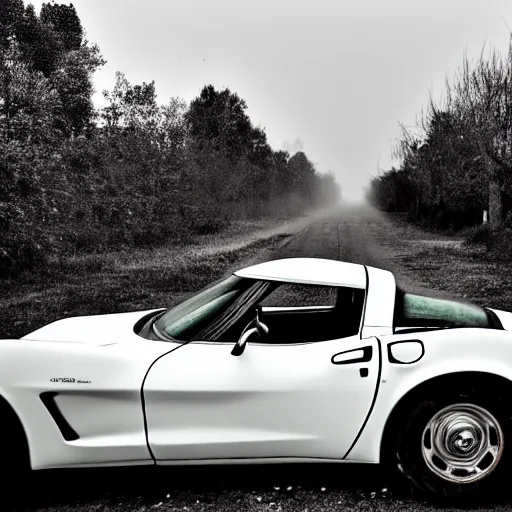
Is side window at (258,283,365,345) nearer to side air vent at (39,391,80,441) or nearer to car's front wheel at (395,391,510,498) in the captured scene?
car's front wheel at (395,391,510,498)

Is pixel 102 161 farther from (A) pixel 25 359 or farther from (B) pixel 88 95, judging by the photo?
(A) pixel 25 359

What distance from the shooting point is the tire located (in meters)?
3.01

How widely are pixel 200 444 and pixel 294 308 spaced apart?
4.20 feet

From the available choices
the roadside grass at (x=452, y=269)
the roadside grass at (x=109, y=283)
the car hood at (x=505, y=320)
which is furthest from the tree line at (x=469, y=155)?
the car hood at (x=505, y=320)

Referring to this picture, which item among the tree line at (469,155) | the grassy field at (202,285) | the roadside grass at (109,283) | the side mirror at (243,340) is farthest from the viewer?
the tree line at (469,155)

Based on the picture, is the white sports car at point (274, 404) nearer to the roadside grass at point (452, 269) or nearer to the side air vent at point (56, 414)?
the side air vent at point (56, 414)

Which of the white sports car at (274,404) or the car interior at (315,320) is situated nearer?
the white sports car at (274,404)

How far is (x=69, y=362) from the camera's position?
3.09 meters

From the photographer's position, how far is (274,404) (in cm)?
304

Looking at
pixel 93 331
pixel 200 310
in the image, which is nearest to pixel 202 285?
pixel 93 331

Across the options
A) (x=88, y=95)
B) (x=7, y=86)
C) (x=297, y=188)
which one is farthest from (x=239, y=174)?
(x=297, y=188)

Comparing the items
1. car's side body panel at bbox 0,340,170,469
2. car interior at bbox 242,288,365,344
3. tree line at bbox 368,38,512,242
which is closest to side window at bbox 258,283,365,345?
car interior at bbox 242,288,365,344

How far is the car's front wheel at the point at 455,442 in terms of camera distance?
9.89 feet

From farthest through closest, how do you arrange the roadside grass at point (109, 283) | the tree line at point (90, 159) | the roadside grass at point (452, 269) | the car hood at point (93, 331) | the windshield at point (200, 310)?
the tree line at point (90, 159) → the roadside grass at point (452, 269) → the roadside grass at point (109, 283) → the car hood at point (93, 331) → the windshield at point (200, 310)
